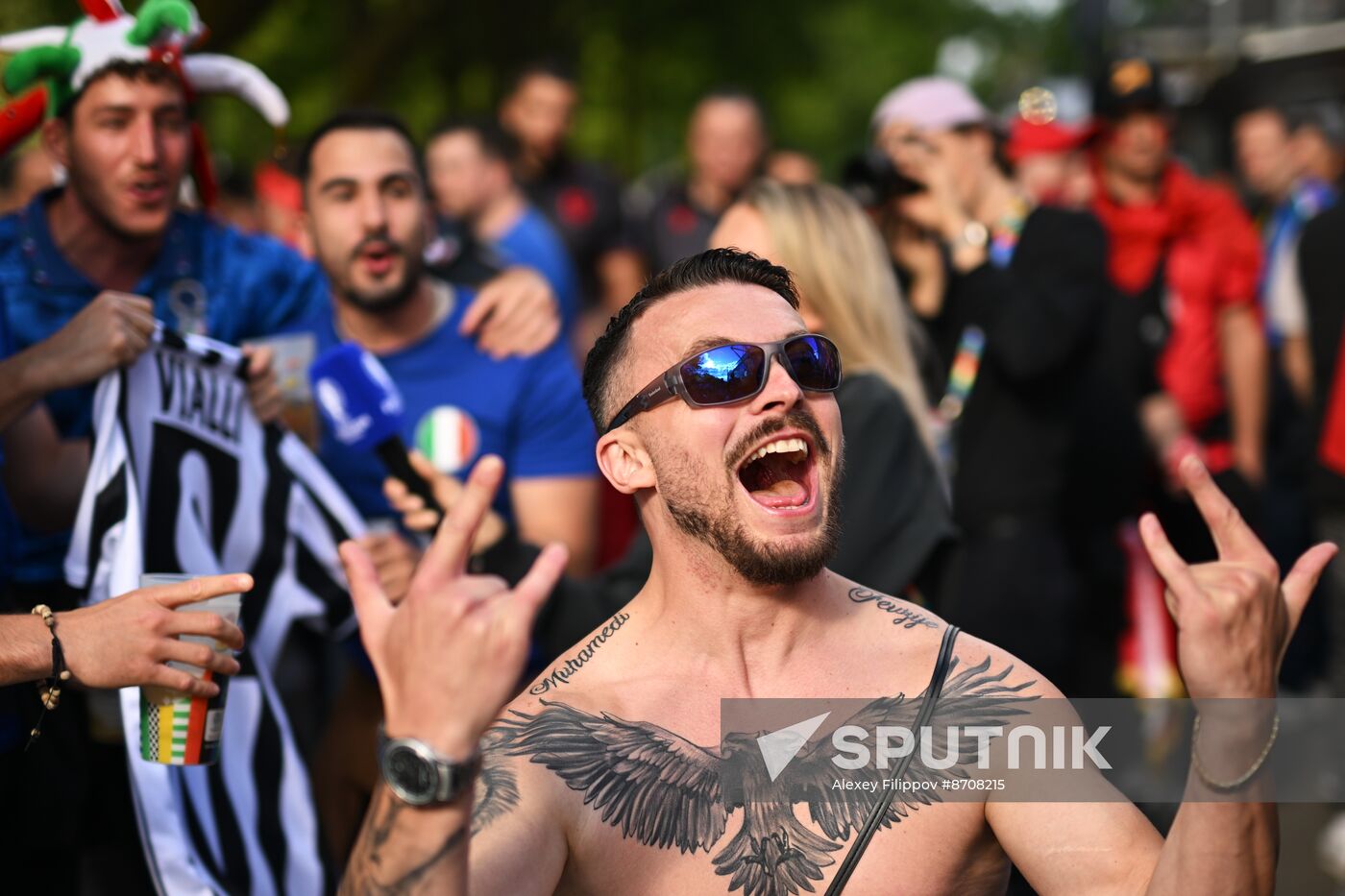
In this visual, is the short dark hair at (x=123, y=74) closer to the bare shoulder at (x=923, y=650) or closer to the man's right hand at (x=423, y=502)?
the man's right hand at (x=423, y=502)

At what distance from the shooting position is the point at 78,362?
12.0 feet

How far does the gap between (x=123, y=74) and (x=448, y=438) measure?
140 cm

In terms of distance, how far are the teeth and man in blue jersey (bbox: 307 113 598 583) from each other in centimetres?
202

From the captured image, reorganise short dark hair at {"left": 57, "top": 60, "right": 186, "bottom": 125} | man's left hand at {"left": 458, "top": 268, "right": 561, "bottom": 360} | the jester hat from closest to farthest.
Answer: the jester hat → short dark hair at {"left": 57, "top": 60, "right": 186, "bottom": 125} → man's left hand at {"left": 458, "top": 268, "right": 561, "bottom": 360}

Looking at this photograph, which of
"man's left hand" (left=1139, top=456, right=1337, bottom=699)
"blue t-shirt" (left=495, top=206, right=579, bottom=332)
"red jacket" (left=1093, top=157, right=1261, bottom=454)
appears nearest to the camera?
"man's left hand" (left=1139, top=456, right=1337, bottom=699)

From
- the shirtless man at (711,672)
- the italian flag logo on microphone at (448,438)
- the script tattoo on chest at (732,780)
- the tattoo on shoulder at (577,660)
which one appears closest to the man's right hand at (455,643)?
the shirtless man at (711,672)

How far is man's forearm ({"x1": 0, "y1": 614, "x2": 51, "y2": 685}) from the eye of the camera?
3.12 m

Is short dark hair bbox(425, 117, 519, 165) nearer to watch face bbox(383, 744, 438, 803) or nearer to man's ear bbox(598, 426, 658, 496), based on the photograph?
man's ear bbox(598, 426, 658, 496)

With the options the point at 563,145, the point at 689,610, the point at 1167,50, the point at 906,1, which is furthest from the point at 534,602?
the point at 1167,50

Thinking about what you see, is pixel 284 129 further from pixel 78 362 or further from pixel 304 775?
pixel 304 775

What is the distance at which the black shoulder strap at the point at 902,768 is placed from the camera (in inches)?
109

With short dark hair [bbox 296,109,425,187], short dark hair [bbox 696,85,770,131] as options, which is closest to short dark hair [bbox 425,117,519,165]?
short dark hair [bbox 696,85,770,131]

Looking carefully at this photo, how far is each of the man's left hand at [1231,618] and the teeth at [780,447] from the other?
0.77m

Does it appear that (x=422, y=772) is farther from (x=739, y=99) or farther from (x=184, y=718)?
(x=739, y=99)
